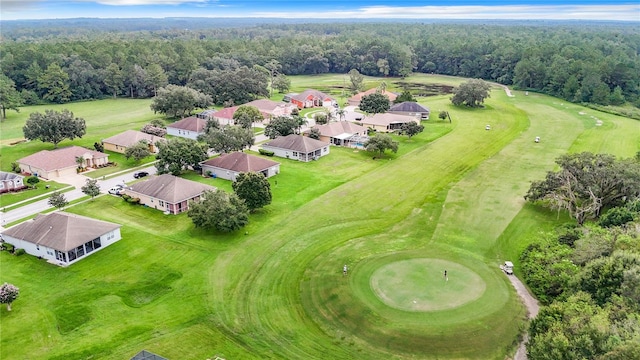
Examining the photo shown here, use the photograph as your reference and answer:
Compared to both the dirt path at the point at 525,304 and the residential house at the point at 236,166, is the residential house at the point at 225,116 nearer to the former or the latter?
the residential house at the point at 236,166

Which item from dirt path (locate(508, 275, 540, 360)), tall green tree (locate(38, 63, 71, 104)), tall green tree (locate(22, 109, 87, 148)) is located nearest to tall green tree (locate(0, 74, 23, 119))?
tall green tree (locate(38, 63, 71, 104))

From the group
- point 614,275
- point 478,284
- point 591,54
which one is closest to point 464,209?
point 478,284

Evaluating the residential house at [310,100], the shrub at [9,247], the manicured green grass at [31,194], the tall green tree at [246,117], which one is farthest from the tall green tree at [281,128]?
the shrub at [9,247]

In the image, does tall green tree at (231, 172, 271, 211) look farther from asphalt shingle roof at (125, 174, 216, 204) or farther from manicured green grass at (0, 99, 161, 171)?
manicured green grass at (0, 99, 161, 171)

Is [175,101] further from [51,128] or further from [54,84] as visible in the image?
[54,84]

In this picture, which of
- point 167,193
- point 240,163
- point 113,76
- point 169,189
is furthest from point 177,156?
point 113,76
